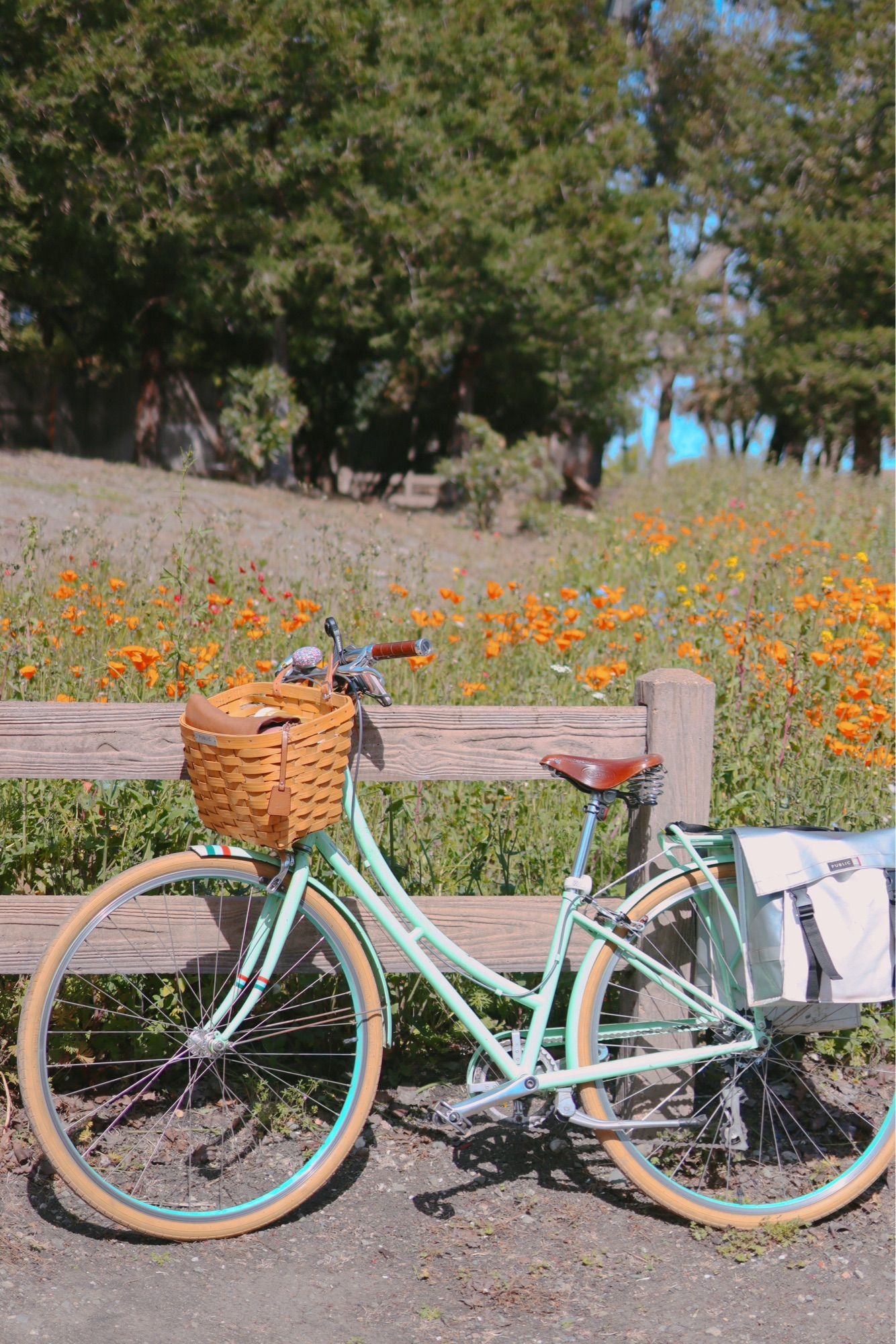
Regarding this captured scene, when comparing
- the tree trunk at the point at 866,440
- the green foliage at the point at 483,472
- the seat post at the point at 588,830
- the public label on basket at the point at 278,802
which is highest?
the tree trunk at the point at 866,440

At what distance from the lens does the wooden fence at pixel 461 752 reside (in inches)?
115

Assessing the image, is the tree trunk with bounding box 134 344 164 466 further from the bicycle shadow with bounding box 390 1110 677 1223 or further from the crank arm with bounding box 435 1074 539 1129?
the crank arm with bounding box 435 1074 539 1129

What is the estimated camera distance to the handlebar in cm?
261

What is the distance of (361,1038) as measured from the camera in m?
2.91

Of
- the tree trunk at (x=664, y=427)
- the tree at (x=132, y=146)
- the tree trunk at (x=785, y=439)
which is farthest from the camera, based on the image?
the tree trunk at (x=664, y=427)

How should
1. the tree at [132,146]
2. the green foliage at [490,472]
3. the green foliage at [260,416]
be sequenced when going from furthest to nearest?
the green foliage at [260,416] < the green foliage at [490,472] < the tree at [132,146]

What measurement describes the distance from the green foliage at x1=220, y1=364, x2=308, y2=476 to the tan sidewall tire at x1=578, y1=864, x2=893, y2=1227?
61.3 ft

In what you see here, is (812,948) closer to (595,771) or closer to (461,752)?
(595,771)

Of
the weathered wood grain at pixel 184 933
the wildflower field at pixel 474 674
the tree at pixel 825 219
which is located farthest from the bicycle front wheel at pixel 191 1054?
the tree at pixel 825 219

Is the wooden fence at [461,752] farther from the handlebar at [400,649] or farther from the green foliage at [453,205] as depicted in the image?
the green foliage at [453,205]

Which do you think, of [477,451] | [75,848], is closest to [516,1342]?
[75,848]

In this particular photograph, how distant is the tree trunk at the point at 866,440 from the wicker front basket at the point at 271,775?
26.2 m

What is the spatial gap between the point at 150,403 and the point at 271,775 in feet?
68.2

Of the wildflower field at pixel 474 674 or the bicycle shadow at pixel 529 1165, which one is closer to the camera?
the bicycle shadow at pixel 529 1165
